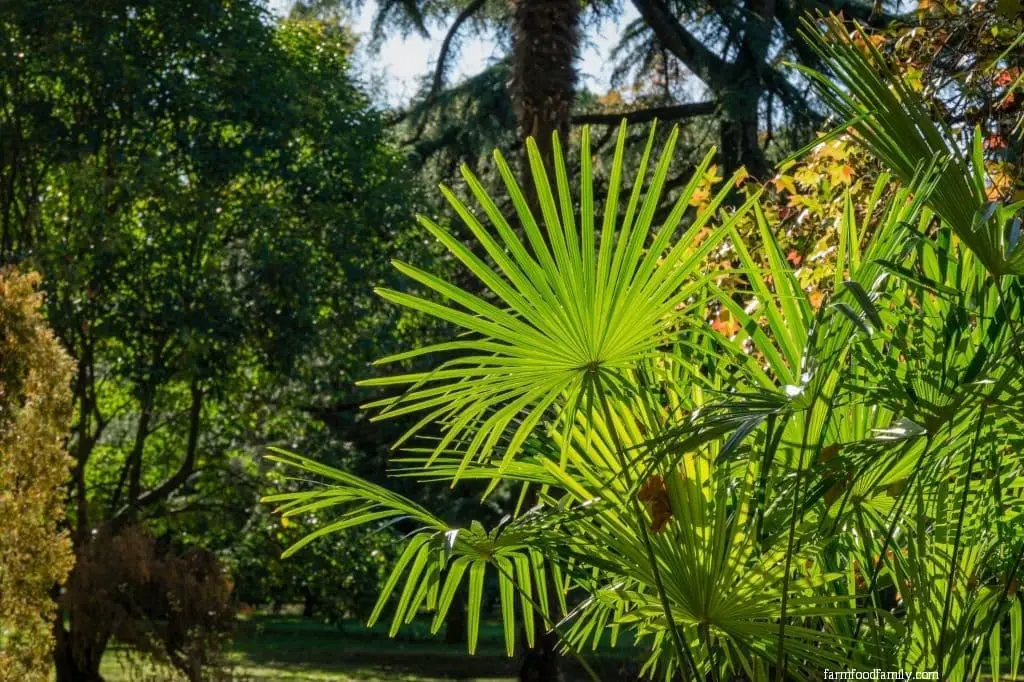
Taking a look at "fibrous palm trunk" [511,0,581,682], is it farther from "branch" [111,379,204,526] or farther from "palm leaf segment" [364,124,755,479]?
"palm leaf segment" [364,124,755,479]

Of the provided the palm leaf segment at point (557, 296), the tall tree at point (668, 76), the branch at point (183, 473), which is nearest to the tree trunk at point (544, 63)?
the tall tree at point (668, 76)

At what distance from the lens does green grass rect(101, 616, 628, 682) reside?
15.5 m

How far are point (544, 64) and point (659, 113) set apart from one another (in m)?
6.42

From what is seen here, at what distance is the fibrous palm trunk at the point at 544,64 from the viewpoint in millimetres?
8883

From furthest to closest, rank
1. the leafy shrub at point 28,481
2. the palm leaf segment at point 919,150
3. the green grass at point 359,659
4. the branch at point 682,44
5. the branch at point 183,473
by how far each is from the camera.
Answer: the green grass at point 359,659, the branch at point 682,44, the branch at point 183,473, the leafy shrub at point 28,481, the palm leaf segment at point 919,150

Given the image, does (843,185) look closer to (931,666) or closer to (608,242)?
(931,666)

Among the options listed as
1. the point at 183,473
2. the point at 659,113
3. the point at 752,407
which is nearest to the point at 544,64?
the point at 659,113

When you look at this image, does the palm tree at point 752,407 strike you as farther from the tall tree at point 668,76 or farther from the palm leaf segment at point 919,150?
the tall tree at point 668,76

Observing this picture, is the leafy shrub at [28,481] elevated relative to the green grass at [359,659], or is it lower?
elevated

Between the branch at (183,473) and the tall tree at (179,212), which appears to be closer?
the tall tree at (179,212)

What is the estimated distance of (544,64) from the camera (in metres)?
9.00

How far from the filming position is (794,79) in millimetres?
14133

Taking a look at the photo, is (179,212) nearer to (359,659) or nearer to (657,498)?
(359,659)

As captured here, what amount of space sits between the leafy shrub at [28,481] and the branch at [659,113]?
8921 mm
